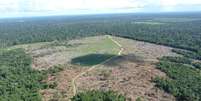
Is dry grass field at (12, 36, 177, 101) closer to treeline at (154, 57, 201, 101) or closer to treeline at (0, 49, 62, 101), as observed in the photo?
treeline at (154, 57, 201, 101)

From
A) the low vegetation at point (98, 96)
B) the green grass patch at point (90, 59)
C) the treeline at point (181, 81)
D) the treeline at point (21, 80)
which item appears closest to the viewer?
the low vegetation at point (98, 96)

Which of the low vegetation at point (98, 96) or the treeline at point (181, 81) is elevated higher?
the low vegetation at point (98, 96)

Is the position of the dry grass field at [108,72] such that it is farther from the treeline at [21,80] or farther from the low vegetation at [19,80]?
the low vegetation at [19,80]

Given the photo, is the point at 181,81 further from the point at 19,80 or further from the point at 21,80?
the point at 19,80

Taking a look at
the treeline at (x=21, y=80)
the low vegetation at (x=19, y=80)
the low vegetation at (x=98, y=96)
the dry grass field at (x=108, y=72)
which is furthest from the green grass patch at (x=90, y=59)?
the low vegetation at (x=98, y=96)

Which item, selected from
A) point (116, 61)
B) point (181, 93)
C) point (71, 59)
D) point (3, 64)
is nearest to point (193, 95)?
point (181, 93)

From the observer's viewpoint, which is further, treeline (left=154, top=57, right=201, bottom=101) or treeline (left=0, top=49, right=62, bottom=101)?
treeline (left=154, top=57, right=201, bottom=101)

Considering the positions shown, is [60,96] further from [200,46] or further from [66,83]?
[200,46]

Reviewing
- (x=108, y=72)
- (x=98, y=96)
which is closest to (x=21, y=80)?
(x=108, y=72)

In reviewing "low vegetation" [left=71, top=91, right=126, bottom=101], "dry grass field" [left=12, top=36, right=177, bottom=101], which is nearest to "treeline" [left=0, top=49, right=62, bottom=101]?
"dry grass field" [left=12, top=36, right=177, bottom=101]

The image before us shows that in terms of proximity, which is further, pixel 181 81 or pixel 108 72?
pixel 108 72

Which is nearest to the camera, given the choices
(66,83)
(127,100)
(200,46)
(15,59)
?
(127,100)
